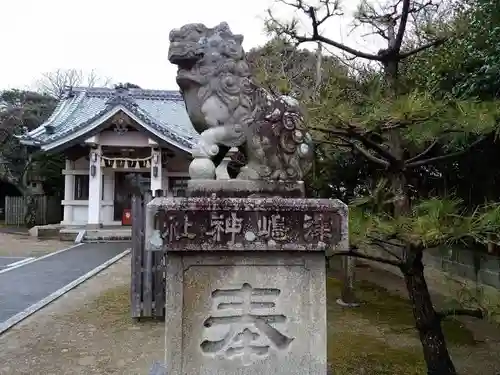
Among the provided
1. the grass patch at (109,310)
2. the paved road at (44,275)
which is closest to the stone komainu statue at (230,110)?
the grass patch at (109,310)

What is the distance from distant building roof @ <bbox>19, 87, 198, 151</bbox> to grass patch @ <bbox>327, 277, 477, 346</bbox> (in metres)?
9.38

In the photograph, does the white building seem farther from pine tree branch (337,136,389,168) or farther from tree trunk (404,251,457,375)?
tree trunk (404,251,457,375)

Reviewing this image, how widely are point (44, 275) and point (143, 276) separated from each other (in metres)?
4.75

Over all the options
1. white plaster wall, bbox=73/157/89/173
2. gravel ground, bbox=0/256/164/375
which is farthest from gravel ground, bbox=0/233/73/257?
gravel ground, bbox=0/256/164/375

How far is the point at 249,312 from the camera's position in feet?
8.18

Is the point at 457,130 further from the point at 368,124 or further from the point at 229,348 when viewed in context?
the point at 229,348

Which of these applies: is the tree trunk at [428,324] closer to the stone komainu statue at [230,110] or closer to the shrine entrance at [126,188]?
the stone komainu statue at [230,110]

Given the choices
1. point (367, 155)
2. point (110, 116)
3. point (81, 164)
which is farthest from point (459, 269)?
point (81, 164)

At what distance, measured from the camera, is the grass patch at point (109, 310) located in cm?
619

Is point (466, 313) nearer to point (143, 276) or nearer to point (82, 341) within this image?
point (82, 341)

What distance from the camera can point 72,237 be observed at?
16.6 metres

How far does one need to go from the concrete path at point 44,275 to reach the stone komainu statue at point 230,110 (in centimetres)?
501

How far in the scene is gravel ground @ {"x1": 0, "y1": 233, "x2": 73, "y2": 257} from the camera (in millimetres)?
13555

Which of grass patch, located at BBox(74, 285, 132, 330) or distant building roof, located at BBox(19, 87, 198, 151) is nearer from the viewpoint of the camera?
grass patch, located at BBox(74, 285, 132, 330)
